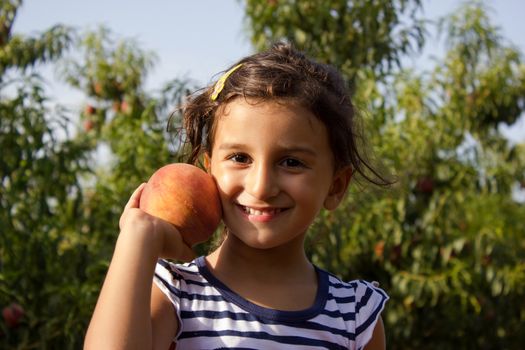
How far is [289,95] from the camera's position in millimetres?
1561

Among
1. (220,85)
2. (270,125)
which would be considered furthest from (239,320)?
(220,85)

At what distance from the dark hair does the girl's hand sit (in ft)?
0.85

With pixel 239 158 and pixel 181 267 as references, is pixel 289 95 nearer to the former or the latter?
pixel 239 158

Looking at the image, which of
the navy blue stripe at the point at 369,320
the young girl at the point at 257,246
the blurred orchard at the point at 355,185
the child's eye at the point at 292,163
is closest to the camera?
the young girl at the point at 257,246

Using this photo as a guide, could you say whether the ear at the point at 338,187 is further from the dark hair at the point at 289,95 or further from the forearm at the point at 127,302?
the forearm at the point at 127,302

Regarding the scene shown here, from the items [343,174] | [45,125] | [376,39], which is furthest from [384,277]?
[343,174]

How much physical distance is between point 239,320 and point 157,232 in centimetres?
23

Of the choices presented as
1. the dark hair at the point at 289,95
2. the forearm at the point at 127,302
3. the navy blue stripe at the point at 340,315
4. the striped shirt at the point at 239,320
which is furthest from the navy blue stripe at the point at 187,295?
the dark hair at the point at 289,95

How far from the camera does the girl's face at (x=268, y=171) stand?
1.48 meters

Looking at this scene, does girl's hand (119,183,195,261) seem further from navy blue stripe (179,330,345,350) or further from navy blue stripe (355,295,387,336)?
navy blue stripe (355,295,387,336)

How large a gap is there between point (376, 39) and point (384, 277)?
55.3 inches

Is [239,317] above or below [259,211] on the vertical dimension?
below

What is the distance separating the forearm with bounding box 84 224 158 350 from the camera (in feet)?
4.24

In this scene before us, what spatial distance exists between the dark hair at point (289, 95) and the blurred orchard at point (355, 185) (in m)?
1.68
